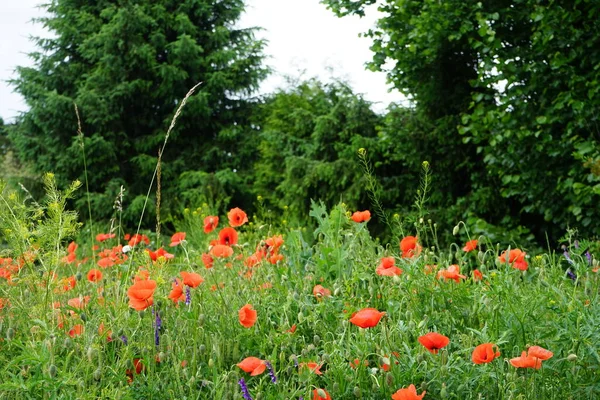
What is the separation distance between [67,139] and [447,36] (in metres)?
8.93

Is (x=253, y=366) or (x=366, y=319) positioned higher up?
(x=366, y=319)

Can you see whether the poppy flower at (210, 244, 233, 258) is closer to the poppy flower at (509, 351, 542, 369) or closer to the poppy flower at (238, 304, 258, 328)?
the poppy flower at (238, 304, 258, 328)

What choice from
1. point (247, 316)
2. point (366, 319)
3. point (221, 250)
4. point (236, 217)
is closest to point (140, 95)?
point (236, 217)

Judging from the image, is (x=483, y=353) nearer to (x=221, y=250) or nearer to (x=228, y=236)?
(x=221, y=250)

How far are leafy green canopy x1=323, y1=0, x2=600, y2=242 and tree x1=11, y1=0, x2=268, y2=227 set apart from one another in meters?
5.42

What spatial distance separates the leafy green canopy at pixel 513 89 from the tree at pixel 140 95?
542 centimetres

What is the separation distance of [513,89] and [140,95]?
8.61 meters

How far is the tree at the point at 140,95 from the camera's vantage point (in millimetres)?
11547

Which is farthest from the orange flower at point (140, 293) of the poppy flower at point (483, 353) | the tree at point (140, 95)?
the tree at point (140, 95)

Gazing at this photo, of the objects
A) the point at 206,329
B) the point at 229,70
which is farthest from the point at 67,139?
the point at 206,329

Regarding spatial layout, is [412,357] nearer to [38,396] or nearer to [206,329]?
[206,329]

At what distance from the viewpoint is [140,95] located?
1230cm

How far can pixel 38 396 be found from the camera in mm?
2002

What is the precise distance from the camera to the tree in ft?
37.9
